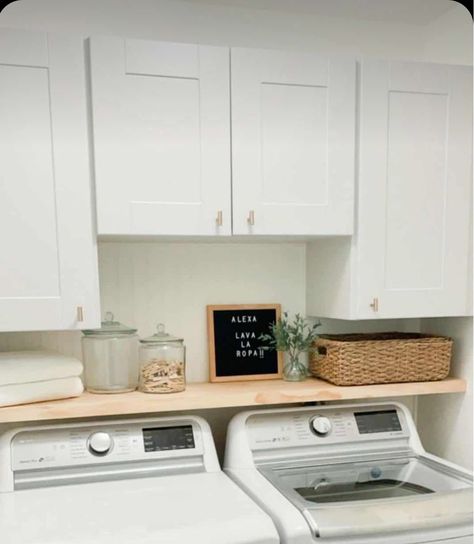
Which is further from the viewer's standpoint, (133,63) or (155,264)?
(155,264)

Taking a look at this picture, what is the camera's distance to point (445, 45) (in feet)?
6.97

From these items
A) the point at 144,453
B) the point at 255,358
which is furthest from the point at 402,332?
the point at 144,453

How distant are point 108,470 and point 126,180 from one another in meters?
0.93

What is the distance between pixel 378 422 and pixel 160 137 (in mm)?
1292

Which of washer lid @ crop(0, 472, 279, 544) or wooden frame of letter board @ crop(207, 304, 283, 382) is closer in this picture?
washer lid @ crop(0, 472, 279, 544)

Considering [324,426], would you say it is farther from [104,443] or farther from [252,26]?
[252,26]

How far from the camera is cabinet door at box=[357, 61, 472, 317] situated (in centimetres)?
187

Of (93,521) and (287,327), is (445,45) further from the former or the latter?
(93,521)

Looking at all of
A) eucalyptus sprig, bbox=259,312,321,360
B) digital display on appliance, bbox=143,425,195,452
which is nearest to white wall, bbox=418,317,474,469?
eucalyptus sprig, bbox=259,312,321,360

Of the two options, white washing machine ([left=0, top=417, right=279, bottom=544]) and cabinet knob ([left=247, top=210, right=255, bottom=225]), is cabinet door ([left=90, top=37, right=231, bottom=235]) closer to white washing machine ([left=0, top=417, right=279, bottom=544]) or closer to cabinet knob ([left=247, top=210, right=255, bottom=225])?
cabinet knob ([left=247, top=210, right=255, bottom=225])

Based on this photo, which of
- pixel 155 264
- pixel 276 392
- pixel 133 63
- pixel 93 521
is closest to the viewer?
pixel 93 521

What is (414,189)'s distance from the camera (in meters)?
1.90

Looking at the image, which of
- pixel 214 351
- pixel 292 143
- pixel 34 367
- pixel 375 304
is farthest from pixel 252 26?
pixel 34 367

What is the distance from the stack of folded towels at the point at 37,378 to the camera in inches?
64.6
